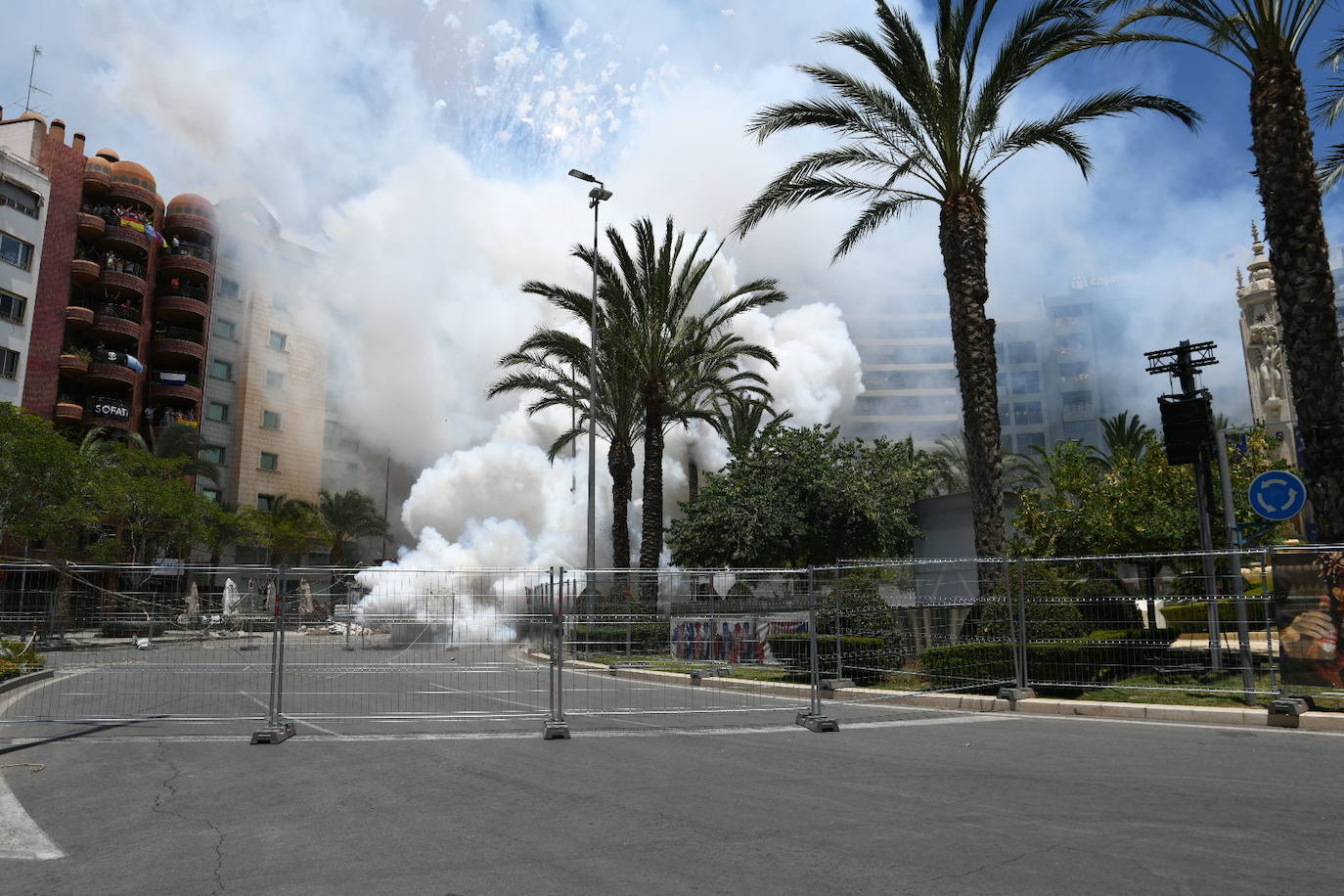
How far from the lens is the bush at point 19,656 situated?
11.4 meters

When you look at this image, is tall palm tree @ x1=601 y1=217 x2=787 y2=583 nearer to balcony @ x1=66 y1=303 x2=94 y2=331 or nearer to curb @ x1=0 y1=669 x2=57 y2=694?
curb @ x1=0 y1=669 x2=57 y2=694

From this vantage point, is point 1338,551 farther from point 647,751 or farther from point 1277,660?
point 647,751

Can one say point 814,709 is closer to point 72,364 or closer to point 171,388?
point 72,364

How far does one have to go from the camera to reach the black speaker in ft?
43.8

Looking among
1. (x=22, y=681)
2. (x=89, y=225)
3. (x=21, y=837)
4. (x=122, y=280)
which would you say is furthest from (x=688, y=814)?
(x=122, y=280)

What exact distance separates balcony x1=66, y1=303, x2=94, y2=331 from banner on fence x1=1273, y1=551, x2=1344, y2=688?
2198 inches

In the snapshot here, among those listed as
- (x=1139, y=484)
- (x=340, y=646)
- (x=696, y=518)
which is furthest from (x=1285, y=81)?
(x=696, y=518)

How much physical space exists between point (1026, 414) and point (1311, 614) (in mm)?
104964

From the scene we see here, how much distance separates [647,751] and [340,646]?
402cm

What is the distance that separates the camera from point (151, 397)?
2203 inches

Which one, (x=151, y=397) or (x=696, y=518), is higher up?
(x=151, y=397)

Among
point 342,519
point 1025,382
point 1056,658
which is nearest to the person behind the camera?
point 1056,658

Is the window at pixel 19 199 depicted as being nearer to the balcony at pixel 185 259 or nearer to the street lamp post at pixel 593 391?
the balcony at pixel 185 259

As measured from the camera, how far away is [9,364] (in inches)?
1747
